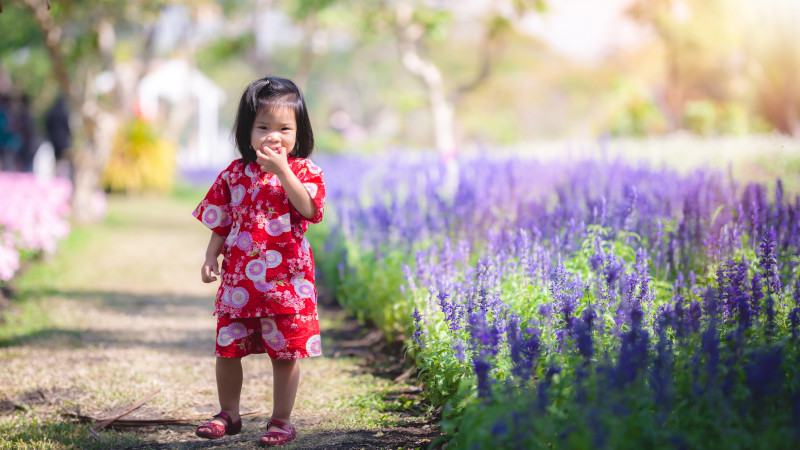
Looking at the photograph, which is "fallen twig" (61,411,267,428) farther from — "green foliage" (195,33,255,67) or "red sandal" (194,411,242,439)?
"green foliage" (195,33,255,67)

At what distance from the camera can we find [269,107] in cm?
303

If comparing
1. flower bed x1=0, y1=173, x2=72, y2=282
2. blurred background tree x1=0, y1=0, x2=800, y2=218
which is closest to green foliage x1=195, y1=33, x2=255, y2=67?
blurred background tree x1=0, y1=0, x2=800, y2=218

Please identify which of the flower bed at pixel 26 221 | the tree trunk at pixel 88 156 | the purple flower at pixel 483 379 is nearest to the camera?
the purple flower at pixel 483 379

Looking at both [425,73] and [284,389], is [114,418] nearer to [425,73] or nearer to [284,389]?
[284,389]

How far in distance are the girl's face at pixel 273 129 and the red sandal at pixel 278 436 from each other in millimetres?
1080

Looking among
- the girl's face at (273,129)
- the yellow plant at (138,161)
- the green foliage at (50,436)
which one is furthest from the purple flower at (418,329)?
the yellow plant at (138,161)

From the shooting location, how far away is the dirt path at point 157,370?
3.23 m

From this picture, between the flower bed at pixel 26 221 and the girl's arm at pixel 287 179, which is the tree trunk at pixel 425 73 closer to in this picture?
the flower bed at pixel 26 221

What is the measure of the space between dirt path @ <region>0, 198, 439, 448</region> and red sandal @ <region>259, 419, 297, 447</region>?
71 mm

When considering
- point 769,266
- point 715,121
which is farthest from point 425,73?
point 769,266

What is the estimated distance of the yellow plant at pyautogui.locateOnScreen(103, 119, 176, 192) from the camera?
55.4 feet

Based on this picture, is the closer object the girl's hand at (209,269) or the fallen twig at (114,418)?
the girl's hand at (209,269)

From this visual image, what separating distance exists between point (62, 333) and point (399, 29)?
9944mm

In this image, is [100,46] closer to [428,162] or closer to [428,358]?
[428,162]
